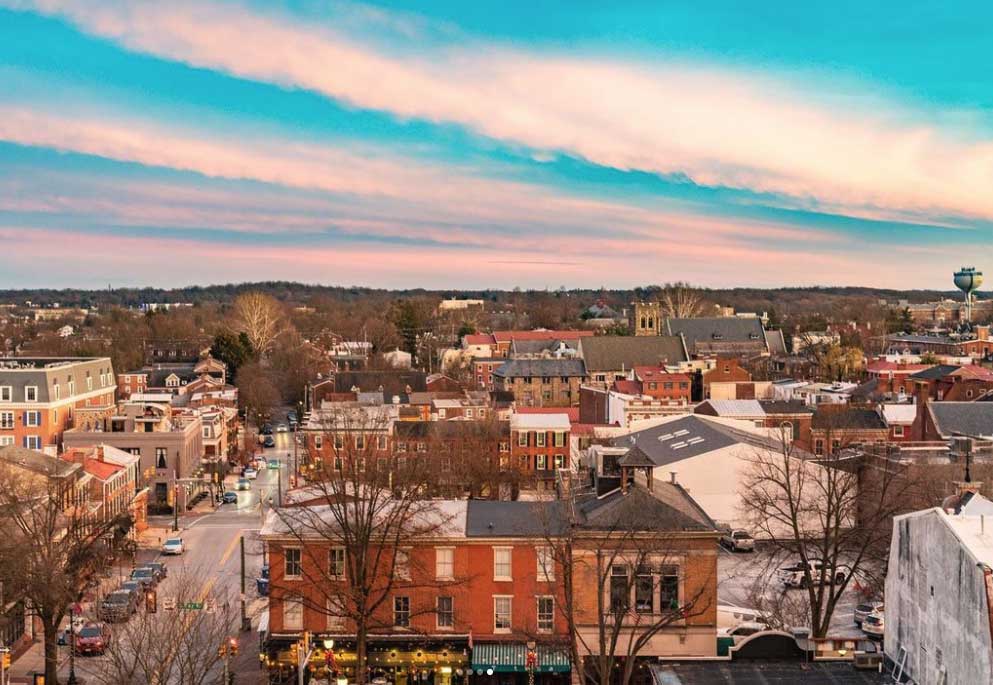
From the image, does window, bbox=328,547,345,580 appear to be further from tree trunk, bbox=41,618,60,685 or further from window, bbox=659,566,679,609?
window, bbox=659,566,679,609

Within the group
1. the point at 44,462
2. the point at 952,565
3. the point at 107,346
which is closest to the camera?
the point at 952,565

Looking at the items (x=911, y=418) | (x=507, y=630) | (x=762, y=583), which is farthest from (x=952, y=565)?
(x=911, y=418)

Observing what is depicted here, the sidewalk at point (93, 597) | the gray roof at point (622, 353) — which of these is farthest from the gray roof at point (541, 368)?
the sidewalk at point (93, 597)

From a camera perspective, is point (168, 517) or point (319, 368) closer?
point (168, 517)

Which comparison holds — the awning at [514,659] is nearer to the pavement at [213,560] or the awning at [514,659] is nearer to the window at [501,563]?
the window at [501,563]

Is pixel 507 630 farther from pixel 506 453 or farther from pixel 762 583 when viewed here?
pixel 506 453

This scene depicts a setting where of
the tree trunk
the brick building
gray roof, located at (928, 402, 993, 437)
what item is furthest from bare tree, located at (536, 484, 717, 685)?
the brick building

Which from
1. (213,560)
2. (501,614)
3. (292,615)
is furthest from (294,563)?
(213,560)

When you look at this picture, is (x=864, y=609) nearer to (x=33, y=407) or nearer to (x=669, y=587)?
(x=669, y=587)
